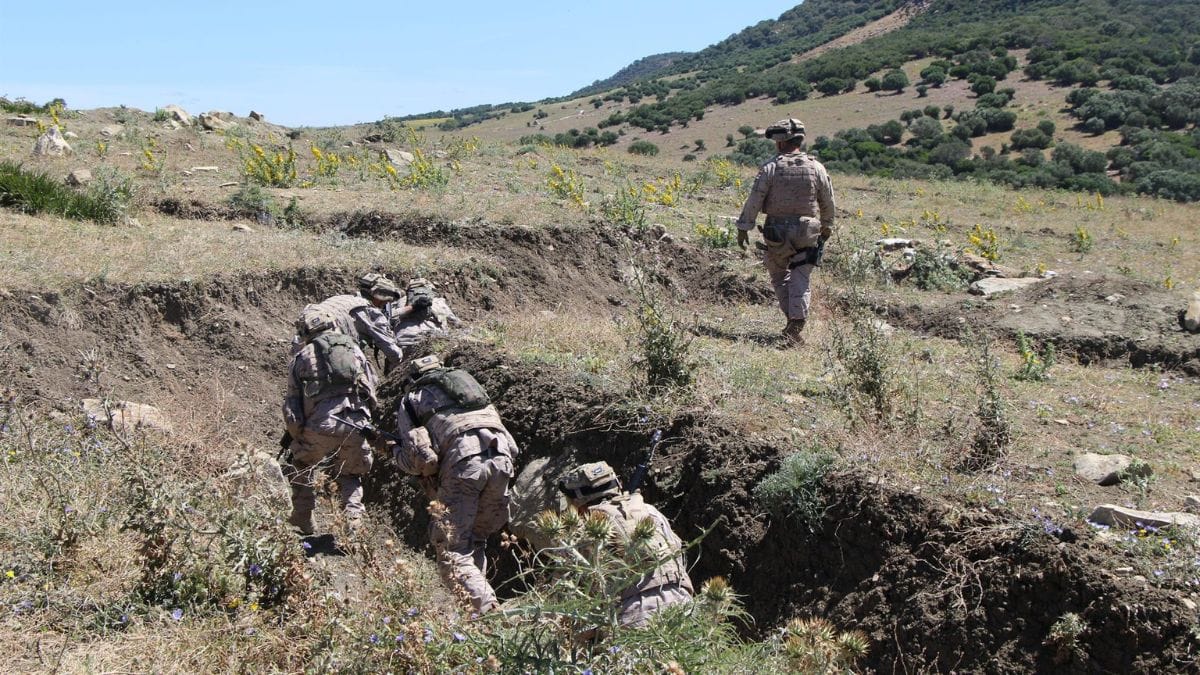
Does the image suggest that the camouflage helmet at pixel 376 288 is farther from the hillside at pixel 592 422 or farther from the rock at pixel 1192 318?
the rock at pixel 1192 318

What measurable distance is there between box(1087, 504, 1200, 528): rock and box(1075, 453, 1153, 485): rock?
522 millimetres

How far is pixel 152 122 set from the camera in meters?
17.4

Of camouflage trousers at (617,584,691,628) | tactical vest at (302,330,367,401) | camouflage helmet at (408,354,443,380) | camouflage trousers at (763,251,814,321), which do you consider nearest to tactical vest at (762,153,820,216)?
camouflage trousers at (763,251,814,321)

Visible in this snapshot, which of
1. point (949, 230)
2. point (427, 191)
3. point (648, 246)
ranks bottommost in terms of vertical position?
point (949, 230)

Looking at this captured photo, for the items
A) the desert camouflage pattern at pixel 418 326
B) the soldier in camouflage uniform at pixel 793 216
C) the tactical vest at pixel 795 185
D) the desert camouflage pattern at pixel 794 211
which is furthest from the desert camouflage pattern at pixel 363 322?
the tactical vest at pixel 795 185

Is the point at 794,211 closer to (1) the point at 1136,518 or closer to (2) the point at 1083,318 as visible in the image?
(2) the point at 1083,318

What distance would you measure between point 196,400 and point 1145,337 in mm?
8673

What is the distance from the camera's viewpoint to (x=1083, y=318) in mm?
9031

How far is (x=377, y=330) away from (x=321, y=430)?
4.00 feet

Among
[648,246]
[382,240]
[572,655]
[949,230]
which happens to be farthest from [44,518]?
[949,230]

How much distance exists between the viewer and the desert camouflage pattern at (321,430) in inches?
241

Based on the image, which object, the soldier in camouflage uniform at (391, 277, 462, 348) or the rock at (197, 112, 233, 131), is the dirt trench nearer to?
the soldier in camouflage uniform at (391, 277, 462, 348)

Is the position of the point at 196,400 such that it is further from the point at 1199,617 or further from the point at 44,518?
the point at 1199,617

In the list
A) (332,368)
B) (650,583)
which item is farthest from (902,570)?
(332,368)
